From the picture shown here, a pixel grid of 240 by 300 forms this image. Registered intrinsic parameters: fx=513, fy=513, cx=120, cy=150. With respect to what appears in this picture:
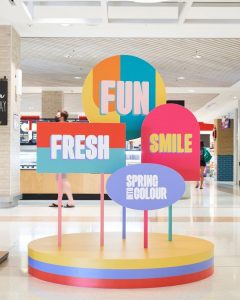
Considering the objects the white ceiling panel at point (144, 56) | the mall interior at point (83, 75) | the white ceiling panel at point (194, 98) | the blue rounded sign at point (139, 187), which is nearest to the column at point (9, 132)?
the mall interior at point (83, 75)

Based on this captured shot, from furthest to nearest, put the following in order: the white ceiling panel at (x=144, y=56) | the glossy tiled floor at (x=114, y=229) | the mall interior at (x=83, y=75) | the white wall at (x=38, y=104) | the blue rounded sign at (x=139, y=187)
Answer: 1. the white wall at (x=38, y=104)
2. the white ceiling panel at (x=144, y=56)
3. the blue rounded sign at (x=139, y=187)
4. the mall interior at (x=83, y=75)
5. the glossy tiled floor at (x=114, y=229)

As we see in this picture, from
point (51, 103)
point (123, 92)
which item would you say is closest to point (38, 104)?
point (51, 103)

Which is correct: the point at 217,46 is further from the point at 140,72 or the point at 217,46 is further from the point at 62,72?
the point at 140,72

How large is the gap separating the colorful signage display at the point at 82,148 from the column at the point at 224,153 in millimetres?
20955

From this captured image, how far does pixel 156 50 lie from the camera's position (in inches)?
442

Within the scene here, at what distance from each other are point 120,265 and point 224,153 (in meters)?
21.9

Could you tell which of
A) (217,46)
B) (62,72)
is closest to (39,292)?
(217,46)

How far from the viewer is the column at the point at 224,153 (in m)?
24.5

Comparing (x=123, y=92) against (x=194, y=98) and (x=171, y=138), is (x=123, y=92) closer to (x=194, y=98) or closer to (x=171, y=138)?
(x=171, y=138)

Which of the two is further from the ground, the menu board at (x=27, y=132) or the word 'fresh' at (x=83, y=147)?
the menu board at (x=27, y=132)

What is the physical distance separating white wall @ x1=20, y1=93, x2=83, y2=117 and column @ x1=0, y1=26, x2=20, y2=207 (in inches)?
372

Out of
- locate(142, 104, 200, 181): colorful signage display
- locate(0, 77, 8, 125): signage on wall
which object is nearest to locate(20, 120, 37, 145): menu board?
locate(0, 77, 8, 125): signage on wall

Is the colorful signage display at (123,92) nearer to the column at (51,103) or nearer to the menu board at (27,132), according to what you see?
the menu board at (27,132)

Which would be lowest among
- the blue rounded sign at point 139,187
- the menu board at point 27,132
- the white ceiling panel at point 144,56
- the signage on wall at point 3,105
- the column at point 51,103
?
the blue rounded sign at point 139,187
